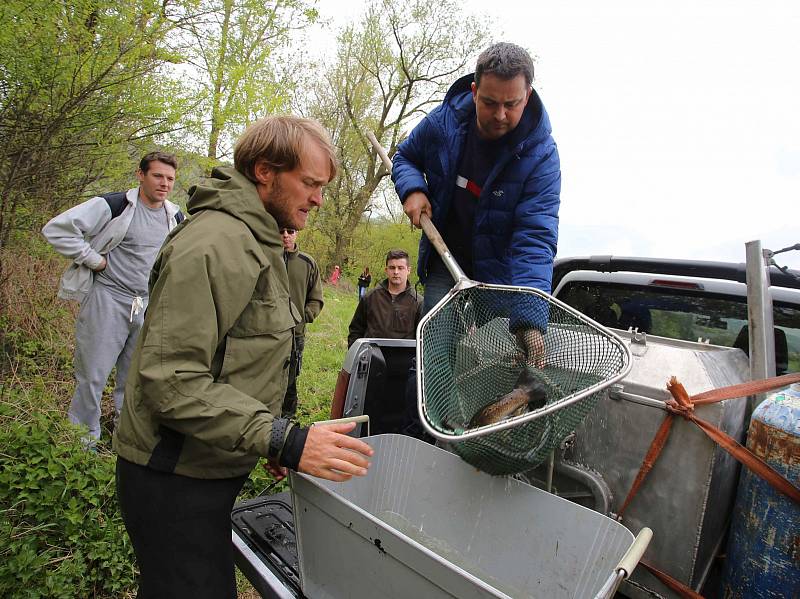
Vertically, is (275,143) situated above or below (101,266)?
above

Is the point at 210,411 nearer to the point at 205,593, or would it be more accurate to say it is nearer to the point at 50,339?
the point at 205,593

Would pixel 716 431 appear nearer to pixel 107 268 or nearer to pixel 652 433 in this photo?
pixel 652 433

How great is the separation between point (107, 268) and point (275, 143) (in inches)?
105

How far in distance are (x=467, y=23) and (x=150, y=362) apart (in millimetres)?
20679

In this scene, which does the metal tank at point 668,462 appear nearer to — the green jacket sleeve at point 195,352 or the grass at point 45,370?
the green jacket sleeve at point 195,352

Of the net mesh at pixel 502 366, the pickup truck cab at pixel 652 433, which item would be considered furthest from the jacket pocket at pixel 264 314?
the pickup truck cab at pixel 652 433

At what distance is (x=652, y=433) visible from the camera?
1.74m

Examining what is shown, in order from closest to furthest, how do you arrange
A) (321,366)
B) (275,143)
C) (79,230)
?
(275,143) → (79,230) → (321,366)

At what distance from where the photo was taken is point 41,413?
315cm

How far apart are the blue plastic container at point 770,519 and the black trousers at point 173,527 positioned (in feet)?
5.48

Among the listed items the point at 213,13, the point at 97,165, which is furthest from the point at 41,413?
the point at 213,13

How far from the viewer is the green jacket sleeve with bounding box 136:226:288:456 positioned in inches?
50.4

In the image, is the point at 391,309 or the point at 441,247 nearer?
the point at 441,247

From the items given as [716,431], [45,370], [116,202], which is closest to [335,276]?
[45,370]
